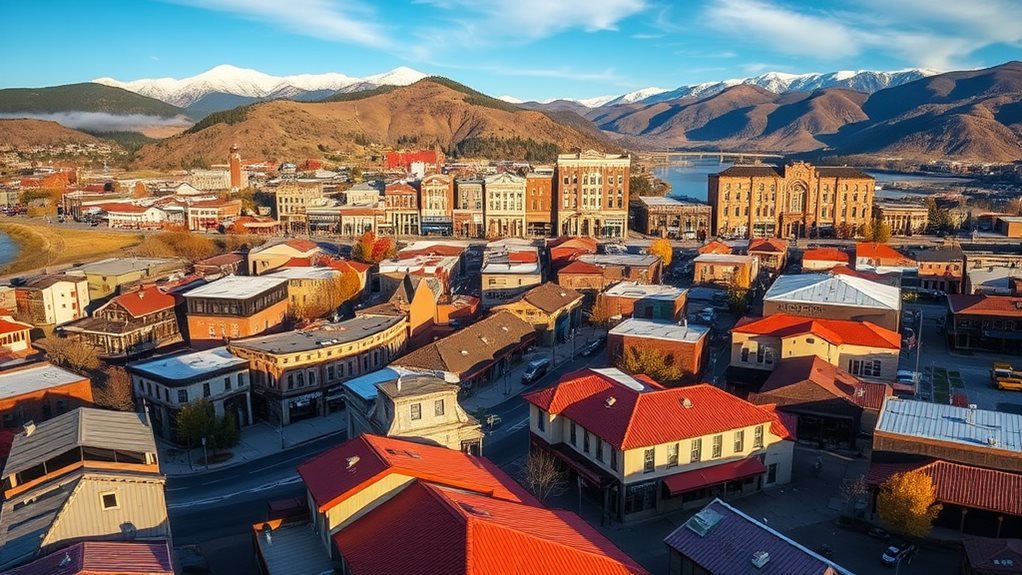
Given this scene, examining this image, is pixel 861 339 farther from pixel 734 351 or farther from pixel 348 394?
pixel 348 394

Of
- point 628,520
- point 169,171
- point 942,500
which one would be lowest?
point 628,520

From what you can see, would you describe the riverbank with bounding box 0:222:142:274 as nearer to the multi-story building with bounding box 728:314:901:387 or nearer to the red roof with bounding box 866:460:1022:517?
the multi-story building with bounding box 728:314:901:387

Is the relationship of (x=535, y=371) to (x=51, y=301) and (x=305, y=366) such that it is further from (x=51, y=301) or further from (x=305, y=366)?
(x=51, y=301)

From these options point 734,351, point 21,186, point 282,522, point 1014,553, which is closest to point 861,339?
point 734,351

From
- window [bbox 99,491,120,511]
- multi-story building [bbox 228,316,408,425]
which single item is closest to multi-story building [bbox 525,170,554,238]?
multi-story building [bbox 228,316,408,425]

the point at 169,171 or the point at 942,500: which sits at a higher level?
the point at 169,171

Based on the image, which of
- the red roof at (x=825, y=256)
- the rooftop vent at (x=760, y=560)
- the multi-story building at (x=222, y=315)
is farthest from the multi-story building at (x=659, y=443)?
the red roof at (x=825, y=256)

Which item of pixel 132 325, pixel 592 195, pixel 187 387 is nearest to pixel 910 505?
pixel 187 387
